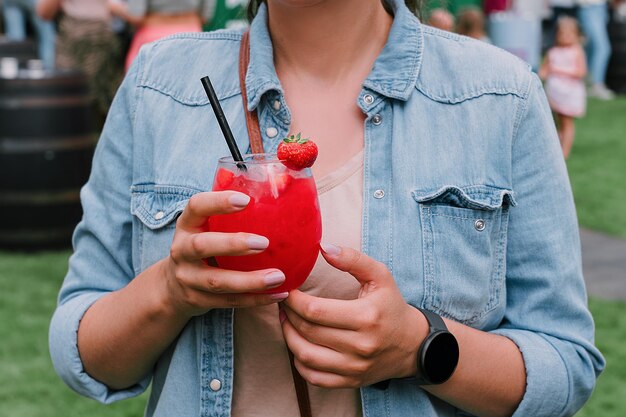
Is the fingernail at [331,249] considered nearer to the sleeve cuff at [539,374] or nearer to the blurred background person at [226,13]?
the sleeve cuff at [539,374]

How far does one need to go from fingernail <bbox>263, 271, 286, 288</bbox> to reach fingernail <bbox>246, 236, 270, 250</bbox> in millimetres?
39

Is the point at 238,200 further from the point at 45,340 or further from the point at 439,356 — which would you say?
the point at 45,340

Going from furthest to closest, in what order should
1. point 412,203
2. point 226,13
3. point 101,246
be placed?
point 226,13
point 101,246
point 412,203

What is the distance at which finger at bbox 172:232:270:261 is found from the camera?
1176mm

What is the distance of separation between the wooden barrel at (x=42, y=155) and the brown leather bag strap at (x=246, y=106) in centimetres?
Answer: 434

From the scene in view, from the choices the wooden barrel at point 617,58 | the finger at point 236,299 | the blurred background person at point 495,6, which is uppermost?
the finger at point 236,299

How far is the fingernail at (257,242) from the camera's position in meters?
1.18

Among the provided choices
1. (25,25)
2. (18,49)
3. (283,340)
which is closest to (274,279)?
(283,340)

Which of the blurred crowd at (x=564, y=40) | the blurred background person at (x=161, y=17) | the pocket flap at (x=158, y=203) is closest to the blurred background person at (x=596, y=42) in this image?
the blurred crowd at (x=564, y=40)

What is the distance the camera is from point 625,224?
269 inches

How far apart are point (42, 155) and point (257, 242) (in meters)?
4.87

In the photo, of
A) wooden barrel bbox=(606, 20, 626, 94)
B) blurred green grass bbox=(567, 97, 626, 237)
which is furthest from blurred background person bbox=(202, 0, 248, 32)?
wooden barrel bbox=(606, 20, 626, 94)

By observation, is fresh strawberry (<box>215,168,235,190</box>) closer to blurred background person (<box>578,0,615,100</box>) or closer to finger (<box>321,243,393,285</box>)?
finger (<box>321,243,393,285</box>)

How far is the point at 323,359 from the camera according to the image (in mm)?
1287
